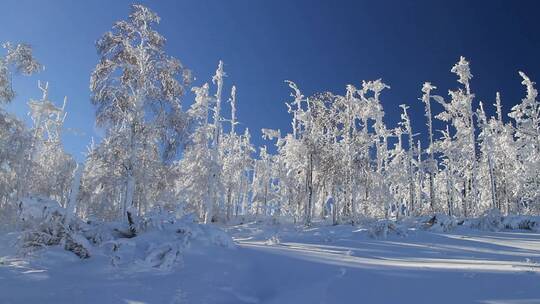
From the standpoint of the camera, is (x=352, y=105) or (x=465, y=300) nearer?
(x=465, y=300)

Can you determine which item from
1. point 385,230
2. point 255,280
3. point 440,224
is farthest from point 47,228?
point 440,224

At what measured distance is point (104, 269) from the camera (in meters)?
7.46

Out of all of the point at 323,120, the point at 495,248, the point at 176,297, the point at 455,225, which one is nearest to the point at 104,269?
the point at 176,297

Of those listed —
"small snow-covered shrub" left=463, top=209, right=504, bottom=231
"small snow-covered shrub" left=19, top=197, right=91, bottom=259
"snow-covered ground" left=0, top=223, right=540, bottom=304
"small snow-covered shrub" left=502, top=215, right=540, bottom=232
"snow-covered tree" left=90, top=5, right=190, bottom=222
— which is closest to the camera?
"snow-covered ground" left=0, top=223, right=540, bottom=304

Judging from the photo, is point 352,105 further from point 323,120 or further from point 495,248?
point 495,248

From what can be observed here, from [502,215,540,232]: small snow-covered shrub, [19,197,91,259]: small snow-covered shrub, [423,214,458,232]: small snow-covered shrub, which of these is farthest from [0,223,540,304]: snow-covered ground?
[502,215,540,232]: small snow-covered shrub

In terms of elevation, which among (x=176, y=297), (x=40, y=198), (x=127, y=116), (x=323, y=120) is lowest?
(x=176, y=297)

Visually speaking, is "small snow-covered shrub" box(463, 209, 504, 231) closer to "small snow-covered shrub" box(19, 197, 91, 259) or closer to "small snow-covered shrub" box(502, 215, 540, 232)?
"small snow-covered shrub" box(502, 215, 540, 232)

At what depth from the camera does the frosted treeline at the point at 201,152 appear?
15.5 m

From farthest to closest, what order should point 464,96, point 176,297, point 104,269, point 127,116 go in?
point 464,96, point 127,116, point 104,269, point 176,297

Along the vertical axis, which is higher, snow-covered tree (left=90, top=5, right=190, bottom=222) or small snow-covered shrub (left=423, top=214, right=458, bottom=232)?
snow-covered tree (left=90, top=5, right=190, bottom=222)

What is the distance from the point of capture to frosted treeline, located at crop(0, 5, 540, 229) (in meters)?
15.5

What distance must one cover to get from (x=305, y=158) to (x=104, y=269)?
2395 cm

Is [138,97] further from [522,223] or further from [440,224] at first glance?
[522,223]
